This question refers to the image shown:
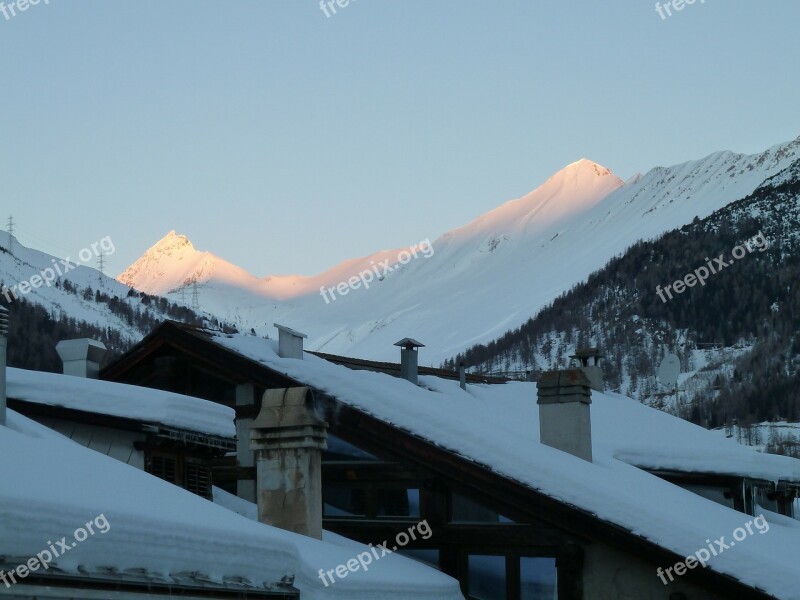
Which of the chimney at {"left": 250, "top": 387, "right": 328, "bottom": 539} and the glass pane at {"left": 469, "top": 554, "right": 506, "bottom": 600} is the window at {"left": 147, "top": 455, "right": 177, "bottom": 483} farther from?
the glass pane at {"left": 469, "top": 554, "right": 506, "bottom": 600}

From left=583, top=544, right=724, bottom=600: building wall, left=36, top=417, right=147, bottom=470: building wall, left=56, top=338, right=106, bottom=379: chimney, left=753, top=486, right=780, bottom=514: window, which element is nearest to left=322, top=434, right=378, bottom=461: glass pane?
left=583, top=544, right=724, bottom=600: building wall

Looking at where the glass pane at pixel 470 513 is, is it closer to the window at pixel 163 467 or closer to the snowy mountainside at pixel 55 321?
the window at pixel 163 467

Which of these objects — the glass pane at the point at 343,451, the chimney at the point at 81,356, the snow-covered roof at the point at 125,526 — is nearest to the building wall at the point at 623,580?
the glass pane at the point at 343,451

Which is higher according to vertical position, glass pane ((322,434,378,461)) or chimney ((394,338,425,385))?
chimney ((394,338,425,385))

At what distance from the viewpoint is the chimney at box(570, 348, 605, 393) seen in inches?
1190

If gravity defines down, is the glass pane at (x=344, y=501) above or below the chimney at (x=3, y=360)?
below

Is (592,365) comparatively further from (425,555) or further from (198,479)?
(198,479)

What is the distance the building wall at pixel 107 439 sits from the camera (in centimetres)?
1677

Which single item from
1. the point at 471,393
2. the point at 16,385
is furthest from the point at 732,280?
the point at 16,385

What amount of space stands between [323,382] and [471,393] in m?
6.90

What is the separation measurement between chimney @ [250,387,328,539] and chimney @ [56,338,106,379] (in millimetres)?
5952

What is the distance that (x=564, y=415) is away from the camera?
71.5 feet

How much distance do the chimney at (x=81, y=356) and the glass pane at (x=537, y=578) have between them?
7.89 meters

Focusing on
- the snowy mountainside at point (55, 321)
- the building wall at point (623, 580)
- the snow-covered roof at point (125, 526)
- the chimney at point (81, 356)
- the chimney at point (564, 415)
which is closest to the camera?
the snow-covered roof at point (125, 526)
